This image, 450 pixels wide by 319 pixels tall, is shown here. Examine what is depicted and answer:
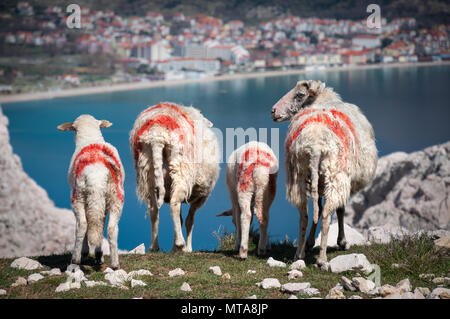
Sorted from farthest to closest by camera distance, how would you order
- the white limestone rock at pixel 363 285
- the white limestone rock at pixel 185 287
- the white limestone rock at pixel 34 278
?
the white limestone rock at pixel 34 278, the white limestone rock at pixel 185 287, the white limestone rock at pixel 363 285

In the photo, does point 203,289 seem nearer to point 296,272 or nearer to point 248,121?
point 296,272

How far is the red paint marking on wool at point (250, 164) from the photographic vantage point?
6.88 metres

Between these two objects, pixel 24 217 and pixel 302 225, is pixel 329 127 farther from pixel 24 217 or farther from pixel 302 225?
pixel 24 217

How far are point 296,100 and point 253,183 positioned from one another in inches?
66.3

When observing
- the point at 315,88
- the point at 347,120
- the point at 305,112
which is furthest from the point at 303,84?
the point at 347,120

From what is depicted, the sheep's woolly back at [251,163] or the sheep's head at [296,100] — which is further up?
the sheep's head at [296,100]

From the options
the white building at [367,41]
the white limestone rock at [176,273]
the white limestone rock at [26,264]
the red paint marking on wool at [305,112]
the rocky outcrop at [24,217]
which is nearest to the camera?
the white limestone rock at [176,273]

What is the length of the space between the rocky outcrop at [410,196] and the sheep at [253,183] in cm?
739

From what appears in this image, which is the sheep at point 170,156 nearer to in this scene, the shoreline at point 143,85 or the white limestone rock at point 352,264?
the white limestone rock at point 352,264

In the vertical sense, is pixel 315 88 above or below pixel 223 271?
above

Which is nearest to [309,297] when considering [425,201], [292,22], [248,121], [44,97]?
[425,201]

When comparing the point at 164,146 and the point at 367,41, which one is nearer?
the point at 164,146

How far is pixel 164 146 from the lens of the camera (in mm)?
7480

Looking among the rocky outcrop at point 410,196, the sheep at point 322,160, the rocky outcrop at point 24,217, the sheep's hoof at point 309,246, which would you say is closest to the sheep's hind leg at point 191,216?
the sheep's hoof at point 309,246
